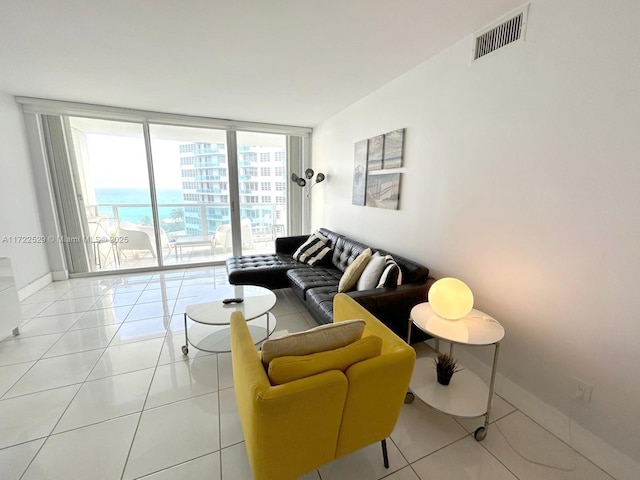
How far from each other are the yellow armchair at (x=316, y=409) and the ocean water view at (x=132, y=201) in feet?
13.0

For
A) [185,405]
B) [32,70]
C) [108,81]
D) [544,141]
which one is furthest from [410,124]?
[32,70]

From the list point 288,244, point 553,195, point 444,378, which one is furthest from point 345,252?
point 553,195

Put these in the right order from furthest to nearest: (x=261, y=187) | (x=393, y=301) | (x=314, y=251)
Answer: (x=261, y=187) < (x=314, y=251) < (x=393, y=301)

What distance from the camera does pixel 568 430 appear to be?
149cm

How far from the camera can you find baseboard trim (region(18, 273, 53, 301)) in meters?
3.17

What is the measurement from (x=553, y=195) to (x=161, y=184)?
487 cm

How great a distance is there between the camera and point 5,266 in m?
2.29

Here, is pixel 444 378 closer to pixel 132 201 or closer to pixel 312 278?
pixel 312 278

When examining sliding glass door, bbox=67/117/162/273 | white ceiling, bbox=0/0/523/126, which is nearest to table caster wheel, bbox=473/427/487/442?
white ceiling, bbox=0/0/523/126

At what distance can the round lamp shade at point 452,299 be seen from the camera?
160 centimetres

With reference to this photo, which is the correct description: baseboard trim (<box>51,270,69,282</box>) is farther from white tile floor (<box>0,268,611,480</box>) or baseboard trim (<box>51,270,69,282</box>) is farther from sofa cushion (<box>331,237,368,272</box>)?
sofa cushion (<box>331,237,368,272</box>)

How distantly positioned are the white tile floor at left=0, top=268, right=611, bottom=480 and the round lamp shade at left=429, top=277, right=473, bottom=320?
0.67 m

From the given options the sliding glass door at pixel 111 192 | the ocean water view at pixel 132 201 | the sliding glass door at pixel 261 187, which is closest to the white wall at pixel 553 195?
the sliding glass door at pixel 261 187

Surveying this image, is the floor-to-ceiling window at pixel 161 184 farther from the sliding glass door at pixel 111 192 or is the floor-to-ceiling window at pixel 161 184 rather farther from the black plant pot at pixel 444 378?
the black plant pot at pixel 444 378
